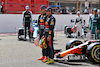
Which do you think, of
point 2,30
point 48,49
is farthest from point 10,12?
point 48,49

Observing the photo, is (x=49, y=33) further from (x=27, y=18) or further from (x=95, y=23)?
(x=27, y=18)

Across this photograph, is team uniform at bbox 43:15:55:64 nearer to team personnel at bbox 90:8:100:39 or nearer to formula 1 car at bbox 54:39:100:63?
formula 1 car at bbox 54:39:100:63

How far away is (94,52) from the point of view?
21.0 feet

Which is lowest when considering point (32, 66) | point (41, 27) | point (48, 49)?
point (32, 66)

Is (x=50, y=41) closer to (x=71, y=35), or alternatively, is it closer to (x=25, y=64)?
(x=25, y=64)

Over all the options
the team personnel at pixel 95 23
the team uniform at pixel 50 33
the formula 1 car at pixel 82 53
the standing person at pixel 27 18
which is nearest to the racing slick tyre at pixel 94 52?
the formula 1 car at pixel 82 53

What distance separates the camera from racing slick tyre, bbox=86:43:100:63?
20.9ft

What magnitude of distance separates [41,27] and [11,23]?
1211cm

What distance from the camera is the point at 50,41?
21.7ft

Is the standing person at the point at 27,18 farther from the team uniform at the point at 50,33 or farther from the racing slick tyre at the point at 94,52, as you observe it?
the racing slick tyre at the point at 94,52

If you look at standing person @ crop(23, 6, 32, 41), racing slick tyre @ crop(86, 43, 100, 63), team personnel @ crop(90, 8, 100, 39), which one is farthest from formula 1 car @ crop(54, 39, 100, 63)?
standing person @ crop(23, 6, 32, 41)

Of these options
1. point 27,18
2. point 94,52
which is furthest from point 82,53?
point 27,18

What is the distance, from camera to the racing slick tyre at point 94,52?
20.9ft

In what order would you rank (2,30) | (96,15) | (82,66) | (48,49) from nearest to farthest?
(82,66) < (48,49) < (96,15) < (2,30)
